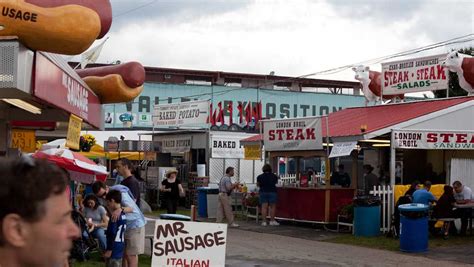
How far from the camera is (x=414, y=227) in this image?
16.9 meters

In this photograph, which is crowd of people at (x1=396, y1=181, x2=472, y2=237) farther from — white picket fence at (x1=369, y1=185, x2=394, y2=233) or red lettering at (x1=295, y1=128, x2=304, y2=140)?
red lettering at (x1=295, y1=128, x2=304, y2=140)

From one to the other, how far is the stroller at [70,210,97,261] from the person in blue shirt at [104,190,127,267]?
3.07 m

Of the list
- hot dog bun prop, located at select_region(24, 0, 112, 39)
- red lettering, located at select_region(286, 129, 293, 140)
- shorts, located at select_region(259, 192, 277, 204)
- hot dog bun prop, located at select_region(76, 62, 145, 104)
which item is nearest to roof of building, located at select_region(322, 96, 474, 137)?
red lettering, located at select_region(286, 129, 293, 140)

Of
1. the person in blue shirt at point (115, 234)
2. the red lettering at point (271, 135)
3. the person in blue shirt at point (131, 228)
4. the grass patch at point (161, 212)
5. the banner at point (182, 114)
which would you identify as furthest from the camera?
the banner at point (182, 114)

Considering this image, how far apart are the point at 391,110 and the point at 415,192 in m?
6.11

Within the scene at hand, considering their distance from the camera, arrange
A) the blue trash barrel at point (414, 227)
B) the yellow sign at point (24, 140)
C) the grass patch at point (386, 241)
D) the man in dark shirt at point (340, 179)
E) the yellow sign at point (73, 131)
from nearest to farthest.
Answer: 1. the yellow sign at point (73, 131)
2. the yellow sign at point (24, 140)
3. the blue trash barrel at point (414, 227)
4. the grass patch at point (386, 241)
5. the man in dark shirt at point (340, 179)

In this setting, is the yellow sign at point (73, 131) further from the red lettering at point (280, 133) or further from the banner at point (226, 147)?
the banner at point (226, 147)

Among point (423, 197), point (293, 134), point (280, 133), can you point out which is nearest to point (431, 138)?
point (423, 197)

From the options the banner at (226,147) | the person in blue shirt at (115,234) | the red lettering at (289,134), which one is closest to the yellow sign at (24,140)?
the person in blue shirt at (115,234)

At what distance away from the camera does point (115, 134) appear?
144ft

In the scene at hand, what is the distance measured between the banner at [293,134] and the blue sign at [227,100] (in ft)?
91.8

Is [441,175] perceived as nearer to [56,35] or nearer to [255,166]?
[255,166]

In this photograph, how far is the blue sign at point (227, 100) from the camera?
54.2m

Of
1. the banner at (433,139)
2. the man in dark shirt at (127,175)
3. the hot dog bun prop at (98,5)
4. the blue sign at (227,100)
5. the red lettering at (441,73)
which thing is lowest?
the man in dark shirt at (127,175)
